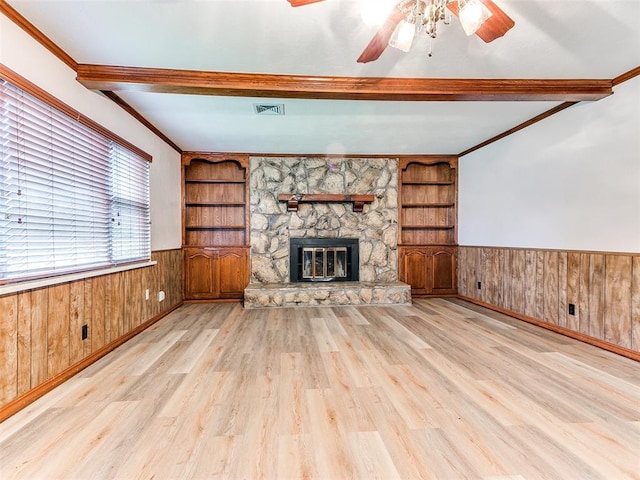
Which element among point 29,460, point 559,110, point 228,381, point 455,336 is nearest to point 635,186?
point 559,110

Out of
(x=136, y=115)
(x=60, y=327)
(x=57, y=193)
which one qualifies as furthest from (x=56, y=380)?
(x=136, y=115)

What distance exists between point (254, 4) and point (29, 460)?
2648mm

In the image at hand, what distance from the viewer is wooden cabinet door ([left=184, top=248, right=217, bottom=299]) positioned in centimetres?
470

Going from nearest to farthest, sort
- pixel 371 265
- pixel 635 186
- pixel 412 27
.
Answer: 1. pixel 412 27
2. pixel 635 186
3. pixel 371 265

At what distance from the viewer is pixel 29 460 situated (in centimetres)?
138

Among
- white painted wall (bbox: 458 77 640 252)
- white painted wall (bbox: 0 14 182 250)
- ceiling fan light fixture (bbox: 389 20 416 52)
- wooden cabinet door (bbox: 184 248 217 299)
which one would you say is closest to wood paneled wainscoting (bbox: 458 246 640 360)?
white painted wall (bbox: 458 77 640 252)

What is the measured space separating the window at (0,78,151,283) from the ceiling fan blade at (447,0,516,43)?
8.66 ft

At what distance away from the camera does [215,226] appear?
4.83 meters

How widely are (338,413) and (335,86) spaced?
8.14 feet

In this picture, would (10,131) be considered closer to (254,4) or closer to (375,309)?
(254,4)

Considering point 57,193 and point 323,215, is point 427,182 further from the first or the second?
point 57,193

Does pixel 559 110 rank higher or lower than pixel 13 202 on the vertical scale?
higher

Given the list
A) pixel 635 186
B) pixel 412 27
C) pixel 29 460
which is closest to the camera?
pixel 29 460

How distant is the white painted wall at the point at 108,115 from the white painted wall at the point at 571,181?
4602 millimetres
